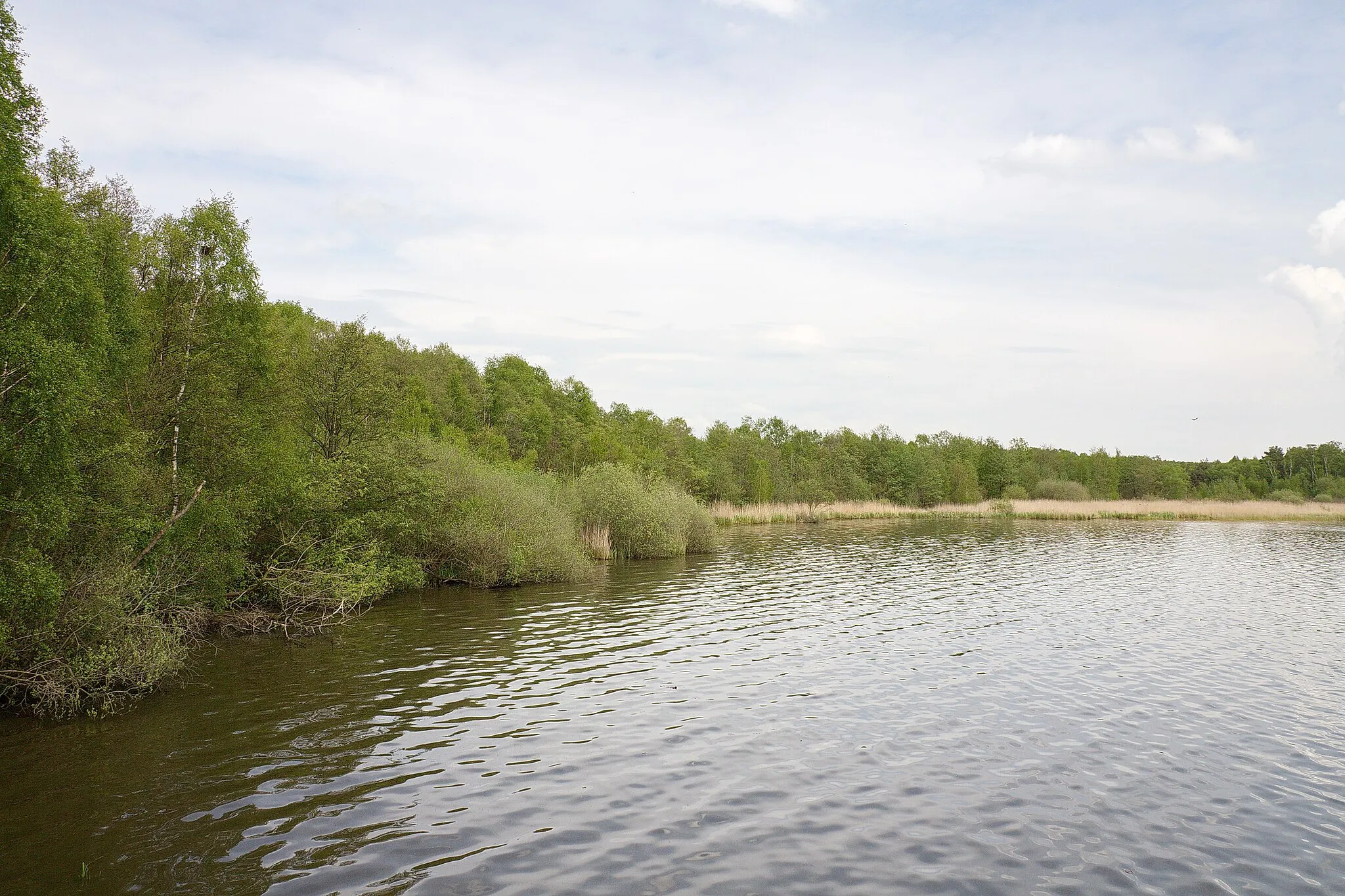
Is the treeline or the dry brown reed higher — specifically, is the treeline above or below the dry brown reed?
above

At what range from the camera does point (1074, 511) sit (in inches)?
2975

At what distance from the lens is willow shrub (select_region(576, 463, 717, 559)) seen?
3944 centimetres

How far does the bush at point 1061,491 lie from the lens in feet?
300

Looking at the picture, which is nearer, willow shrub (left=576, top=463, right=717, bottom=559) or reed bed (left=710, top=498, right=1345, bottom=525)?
willow shrub (left=576, top=463, right=717, bottom=559)

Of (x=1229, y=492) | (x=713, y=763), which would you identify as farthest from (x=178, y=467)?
(x=1229, y=492)

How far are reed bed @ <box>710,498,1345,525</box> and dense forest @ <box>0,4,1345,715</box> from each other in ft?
88.8

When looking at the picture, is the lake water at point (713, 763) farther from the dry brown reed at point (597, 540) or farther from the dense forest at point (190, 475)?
the dry brown reed at point (597, 540)

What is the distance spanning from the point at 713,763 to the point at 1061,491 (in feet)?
308

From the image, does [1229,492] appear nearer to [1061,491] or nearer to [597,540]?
[1061,491]

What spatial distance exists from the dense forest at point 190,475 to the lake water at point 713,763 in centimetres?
180

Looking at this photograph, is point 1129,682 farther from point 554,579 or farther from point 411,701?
point 554,579

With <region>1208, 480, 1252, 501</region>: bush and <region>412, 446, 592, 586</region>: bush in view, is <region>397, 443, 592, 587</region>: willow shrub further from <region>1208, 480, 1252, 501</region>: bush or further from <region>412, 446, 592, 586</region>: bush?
<region>1208, 480, 1252, 501</region>: bush

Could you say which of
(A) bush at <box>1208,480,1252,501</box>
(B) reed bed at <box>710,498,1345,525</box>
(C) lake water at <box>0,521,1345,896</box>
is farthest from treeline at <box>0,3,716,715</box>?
(A) bush at <box>1208,480,1252,501</box>

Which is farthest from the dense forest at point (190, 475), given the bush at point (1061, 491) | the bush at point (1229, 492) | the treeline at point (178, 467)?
the bush at point (1229, 492)
